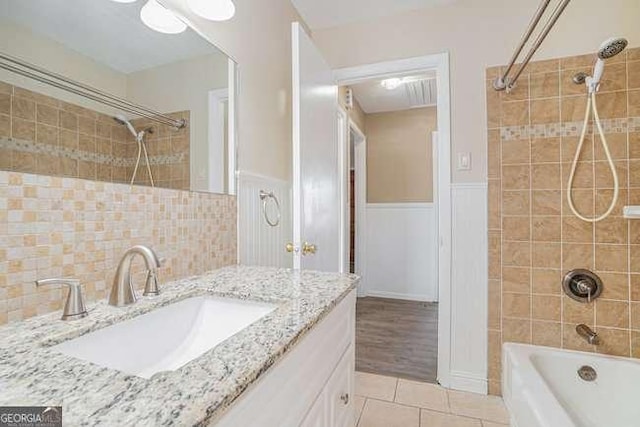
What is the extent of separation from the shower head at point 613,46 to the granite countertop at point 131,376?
60.8 inches

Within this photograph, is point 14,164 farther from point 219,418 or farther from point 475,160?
point 475,160

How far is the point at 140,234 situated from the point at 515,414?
180 cm

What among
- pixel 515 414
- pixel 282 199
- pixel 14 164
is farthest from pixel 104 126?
pixel 515 414

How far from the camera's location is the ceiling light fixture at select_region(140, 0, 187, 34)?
103 centimetres

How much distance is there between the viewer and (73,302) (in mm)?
711

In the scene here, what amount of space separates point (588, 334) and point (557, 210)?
0.67m

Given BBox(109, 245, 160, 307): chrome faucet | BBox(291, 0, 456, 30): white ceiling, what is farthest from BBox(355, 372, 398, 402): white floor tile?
BBox(291, 0, 456, 30): white ceiling

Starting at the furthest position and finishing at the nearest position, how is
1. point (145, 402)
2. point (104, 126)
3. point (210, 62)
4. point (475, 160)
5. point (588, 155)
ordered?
point (475, 160) → point (588, 155) → point (210, 62) → point (104, 126) → point (145, 402)

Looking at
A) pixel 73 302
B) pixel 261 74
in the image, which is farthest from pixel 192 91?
pixel 73 302

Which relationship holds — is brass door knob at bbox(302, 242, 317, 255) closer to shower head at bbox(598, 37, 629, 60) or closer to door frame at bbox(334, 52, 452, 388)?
door frame at bbox(334, 52, 452, 388)

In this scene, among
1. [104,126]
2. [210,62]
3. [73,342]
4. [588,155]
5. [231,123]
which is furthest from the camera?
[588,155]

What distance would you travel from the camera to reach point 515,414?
4.63 ft

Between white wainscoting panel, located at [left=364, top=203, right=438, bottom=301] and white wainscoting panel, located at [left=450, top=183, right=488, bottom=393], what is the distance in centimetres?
178

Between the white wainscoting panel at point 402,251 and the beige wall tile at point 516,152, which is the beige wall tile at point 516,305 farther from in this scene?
the white wainscoting panel at point 402,251
